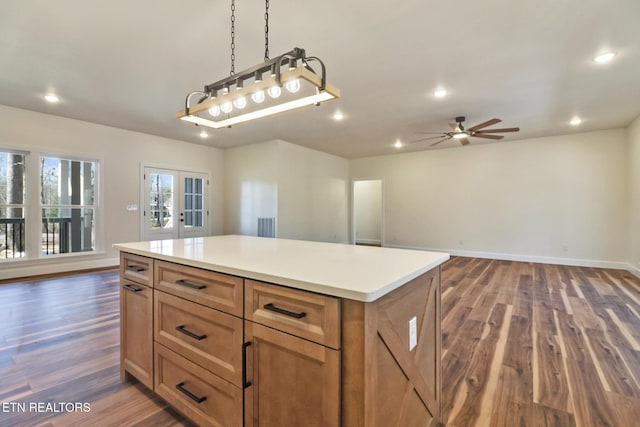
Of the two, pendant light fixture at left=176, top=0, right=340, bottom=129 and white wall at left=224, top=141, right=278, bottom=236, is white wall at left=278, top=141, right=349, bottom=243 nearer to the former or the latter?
white wall at left=224, top=141, right=278, bottom=236

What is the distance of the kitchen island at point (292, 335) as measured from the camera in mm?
967

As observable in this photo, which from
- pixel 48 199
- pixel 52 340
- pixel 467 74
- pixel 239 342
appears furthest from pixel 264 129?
pixel 239 342

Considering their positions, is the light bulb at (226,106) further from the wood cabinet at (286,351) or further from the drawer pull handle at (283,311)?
the drawer pull handle at (283,311)

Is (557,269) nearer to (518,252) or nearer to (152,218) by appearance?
(518,252)

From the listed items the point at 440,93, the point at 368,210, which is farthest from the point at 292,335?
the point at 368,210

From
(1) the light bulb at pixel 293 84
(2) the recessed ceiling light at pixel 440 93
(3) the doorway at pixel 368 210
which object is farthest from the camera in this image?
(3) the doorway at pixel 368 210

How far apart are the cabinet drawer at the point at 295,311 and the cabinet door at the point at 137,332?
89 centimetres

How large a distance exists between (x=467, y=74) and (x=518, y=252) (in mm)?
4886

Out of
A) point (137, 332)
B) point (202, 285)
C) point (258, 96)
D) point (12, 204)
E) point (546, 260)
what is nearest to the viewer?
point (202, 285)

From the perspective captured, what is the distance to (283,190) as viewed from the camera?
6480 mm

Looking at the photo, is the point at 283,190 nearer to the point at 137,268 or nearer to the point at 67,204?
the point at 67,204

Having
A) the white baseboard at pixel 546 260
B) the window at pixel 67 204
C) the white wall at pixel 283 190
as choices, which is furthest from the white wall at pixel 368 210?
the window at pixel 67 204

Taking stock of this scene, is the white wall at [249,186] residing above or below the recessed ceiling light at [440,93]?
below

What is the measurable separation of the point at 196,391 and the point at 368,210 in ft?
29.1
